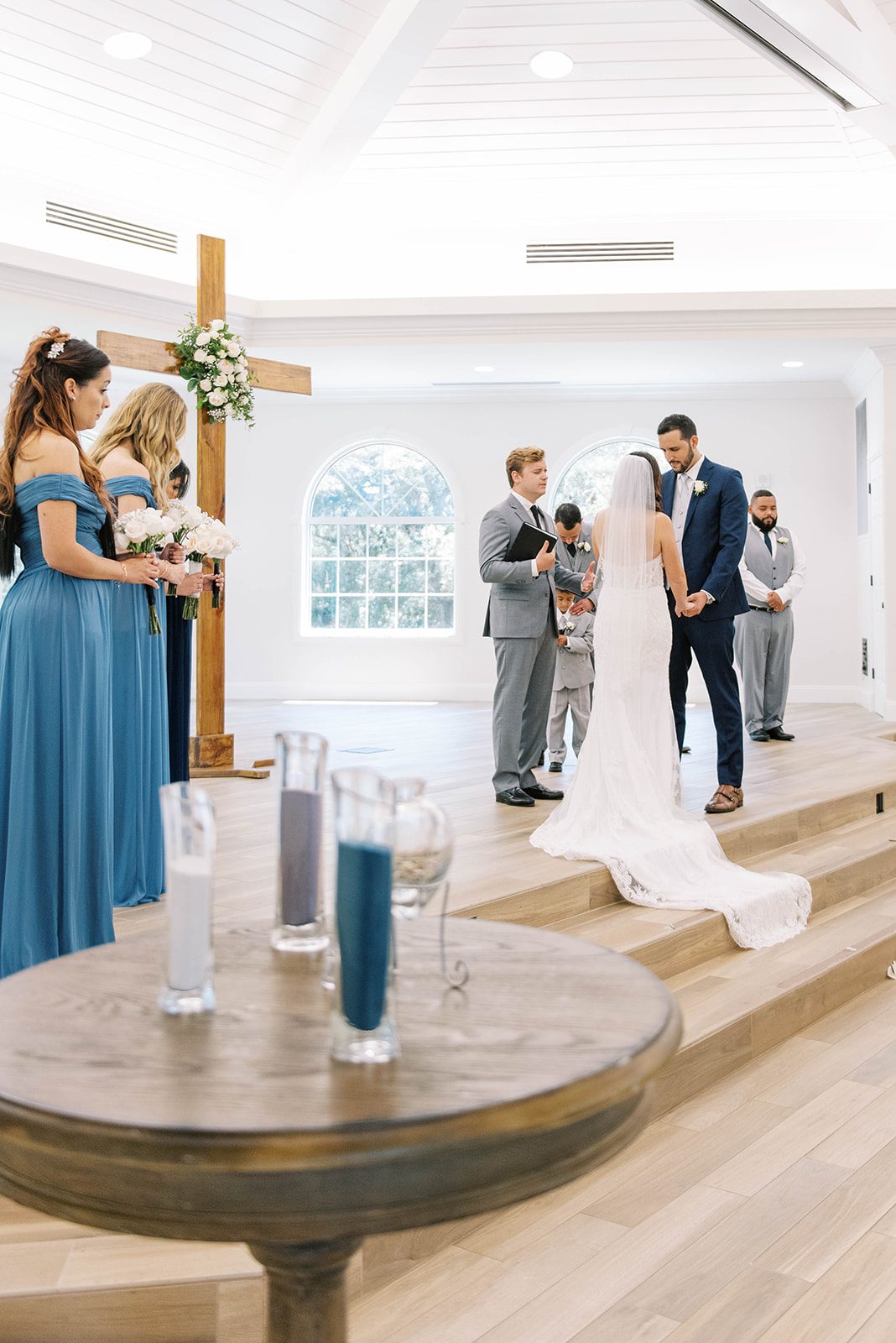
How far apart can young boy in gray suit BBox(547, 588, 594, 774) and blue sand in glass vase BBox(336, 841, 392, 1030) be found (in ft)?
16.9

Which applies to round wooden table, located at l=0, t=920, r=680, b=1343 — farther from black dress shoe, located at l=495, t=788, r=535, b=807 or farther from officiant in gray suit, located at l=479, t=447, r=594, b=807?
black dress shoe, located at l=495, t=788, r=535, b=807

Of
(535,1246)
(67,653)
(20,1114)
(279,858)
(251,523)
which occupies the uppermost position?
(251,523)

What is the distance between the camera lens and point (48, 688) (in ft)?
9.54

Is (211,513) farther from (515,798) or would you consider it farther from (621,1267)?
(621,1267)

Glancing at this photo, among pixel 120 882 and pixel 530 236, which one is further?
pixel 530 236

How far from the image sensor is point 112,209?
8.27m

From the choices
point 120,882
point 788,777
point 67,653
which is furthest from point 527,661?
point 67,653

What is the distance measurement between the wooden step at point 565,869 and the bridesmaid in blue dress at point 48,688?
915mm

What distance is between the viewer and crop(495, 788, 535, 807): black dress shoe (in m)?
5.32

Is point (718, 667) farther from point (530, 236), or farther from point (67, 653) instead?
point (530, 236)

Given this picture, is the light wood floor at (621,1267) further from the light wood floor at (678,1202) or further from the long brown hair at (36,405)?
the long brown hair at (36,405)

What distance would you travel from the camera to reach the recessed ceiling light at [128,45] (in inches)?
268

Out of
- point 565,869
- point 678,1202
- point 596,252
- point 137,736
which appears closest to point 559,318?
point 596,252

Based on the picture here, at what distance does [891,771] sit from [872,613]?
4.11 meters
